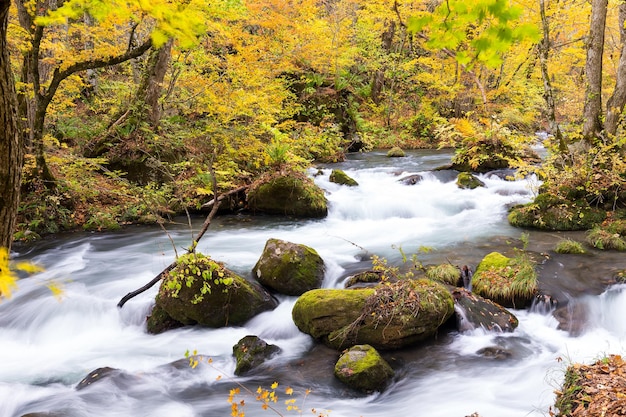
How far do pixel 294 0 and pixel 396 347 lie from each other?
57.6 feet

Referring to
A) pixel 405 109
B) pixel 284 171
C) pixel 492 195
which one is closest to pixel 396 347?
pixel 284 171

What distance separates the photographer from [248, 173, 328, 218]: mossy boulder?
11.2 m

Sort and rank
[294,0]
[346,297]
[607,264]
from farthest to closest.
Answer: [294,0]
[607,264]
[346,297]

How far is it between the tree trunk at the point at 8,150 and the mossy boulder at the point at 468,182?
40.4ft

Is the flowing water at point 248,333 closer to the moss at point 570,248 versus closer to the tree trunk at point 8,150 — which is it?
the moss at point 570,248

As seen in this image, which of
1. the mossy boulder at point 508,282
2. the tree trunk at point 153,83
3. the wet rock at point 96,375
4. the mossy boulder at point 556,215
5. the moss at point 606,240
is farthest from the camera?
the tree trunk at point 153,83

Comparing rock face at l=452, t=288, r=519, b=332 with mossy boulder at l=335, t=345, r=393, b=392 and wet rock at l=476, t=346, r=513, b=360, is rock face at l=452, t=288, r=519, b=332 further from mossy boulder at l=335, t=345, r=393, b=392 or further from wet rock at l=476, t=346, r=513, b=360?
mossy boulder at l=335, t=345, r=393, b=392

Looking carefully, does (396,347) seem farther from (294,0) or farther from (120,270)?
(294,0)

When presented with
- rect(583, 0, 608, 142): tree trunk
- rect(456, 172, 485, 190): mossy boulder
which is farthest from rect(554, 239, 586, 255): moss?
rect(456, 172, 485, 190): mossy boulder

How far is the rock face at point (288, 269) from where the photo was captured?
23.0 feet

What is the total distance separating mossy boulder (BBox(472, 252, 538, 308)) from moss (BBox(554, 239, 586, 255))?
141 centimetres

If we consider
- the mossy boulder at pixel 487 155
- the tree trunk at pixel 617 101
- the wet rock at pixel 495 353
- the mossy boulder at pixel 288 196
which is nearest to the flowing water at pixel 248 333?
the wet rock at pixel 495 353

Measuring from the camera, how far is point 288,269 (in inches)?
276

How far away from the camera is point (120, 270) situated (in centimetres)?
822
